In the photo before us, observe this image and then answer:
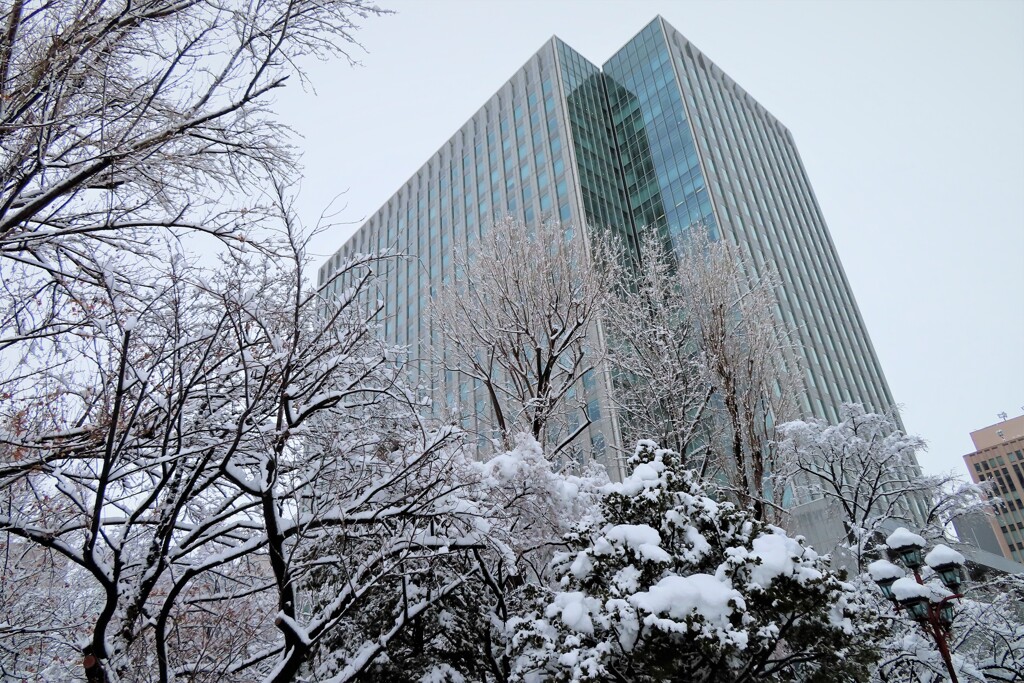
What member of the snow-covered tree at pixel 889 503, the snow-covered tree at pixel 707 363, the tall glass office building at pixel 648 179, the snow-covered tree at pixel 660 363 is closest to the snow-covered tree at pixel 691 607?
the snow-covered tree at pixel 707 363

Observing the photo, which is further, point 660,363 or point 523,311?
point 660,363

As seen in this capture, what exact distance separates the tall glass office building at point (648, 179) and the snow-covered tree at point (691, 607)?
30.3 m

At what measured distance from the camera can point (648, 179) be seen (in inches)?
1806

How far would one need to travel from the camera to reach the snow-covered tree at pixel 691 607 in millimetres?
6215

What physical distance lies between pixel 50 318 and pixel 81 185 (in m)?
1.10

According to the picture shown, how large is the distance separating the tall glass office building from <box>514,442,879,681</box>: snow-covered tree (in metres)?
30.3

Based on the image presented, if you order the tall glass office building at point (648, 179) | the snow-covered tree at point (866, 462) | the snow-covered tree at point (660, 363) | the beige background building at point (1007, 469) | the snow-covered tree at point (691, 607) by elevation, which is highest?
the tall glass office building at point (648, 179)

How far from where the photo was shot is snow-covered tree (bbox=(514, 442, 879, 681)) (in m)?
6.21

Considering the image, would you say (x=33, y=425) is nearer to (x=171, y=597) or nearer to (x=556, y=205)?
(x=171, y=597)

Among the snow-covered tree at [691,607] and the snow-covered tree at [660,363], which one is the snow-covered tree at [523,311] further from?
the snow-covered tree at [691,607]

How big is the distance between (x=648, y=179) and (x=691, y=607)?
4315cm

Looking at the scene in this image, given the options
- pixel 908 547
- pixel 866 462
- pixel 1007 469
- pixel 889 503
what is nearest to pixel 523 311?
pixel 908 547

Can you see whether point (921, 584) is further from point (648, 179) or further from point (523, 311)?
point (648, 179)

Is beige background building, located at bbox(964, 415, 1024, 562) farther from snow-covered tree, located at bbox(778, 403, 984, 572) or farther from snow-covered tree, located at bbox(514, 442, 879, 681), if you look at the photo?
snow-covered tree, located at bbox(514, 442, 879, 681)
